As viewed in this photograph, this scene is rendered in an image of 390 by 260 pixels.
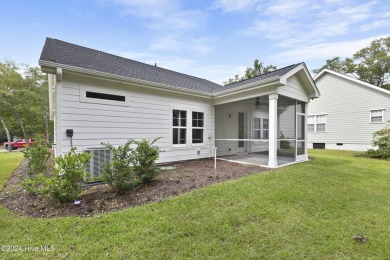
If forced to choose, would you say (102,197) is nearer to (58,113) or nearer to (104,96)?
(58,113)

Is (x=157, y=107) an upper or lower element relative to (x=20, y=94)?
lower

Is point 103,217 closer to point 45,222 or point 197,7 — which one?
point 45,222

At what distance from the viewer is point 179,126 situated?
733 centimetres

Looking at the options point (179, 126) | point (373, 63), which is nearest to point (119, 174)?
point (179, 126)

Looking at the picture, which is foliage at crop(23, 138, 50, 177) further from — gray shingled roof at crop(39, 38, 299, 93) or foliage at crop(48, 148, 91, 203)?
gray shingled roof at crop(39, 38, 299, 93)

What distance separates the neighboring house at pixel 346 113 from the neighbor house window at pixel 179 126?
13.0 m

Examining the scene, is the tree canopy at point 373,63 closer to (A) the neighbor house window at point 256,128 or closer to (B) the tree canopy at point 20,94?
(A) the neighbor house window at point 256,128

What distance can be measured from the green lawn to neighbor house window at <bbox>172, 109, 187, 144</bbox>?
11.9 feet

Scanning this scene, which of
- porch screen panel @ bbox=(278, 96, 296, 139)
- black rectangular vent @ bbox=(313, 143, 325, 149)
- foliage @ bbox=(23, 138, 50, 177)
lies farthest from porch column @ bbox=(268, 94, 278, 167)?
black rectangular vent @ bbox=(313, 143, 325, 149)

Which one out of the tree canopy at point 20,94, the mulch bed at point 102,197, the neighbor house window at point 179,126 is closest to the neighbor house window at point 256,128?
the neighbor house window at point 179,126

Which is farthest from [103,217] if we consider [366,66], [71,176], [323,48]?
[366,66]

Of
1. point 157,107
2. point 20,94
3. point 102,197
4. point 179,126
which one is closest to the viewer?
point 102,197

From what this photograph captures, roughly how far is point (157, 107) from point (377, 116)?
14873mm

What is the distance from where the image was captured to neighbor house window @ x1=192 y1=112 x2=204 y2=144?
7.81 meters
